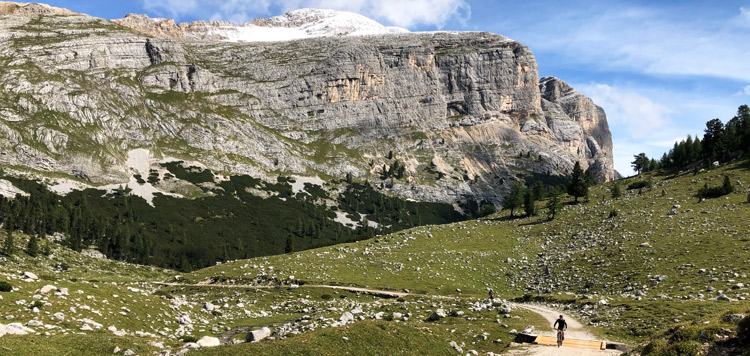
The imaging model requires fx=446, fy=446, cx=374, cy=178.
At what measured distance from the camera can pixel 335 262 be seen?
81.3 metres

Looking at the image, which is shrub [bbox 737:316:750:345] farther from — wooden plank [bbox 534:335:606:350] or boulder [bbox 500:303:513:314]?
boulder [bbox 500:303:513:314]

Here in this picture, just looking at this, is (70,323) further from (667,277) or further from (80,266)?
(80,266)

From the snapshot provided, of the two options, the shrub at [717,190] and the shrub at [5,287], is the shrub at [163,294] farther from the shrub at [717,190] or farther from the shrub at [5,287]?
the shrub at [717,190]

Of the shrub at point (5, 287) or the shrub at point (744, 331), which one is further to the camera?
the shrub at point (5, 287)

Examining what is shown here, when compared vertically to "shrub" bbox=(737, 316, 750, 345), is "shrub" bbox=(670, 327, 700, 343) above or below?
below

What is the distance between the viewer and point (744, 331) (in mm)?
17438

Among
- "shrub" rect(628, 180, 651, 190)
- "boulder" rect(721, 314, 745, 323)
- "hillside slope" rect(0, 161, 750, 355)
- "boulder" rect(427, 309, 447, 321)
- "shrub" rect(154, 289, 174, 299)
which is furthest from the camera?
"shrub" rect(628, 180, 651, 190)

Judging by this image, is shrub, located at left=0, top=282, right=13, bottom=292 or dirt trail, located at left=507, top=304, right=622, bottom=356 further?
dirt trail, located at left=507, top=304, right=622, bottom=356

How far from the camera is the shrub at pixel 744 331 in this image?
17.2 m

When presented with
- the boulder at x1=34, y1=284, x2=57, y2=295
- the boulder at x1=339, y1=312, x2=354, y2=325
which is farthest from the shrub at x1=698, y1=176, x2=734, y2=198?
the boulder at x1=34, y1=284, x2=57, y2=295

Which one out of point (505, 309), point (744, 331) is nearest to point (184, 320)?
point (505, 309)

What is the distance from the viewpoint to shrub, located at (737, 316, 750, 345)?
56.6 ft

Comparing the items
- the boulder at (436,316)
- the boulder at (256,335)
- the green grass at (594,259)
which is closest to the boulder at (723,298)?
the green grass at (594,259)

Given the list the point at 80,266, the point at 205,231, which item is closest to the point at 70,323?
the point at 80,266
